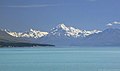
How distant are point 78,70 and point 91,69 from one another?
356cm

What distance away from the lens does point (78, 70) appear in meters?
76.4

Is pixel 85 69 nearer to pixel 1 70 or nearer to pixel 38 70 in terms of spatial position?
pixel 38 70

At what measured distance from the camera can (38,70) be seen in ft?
253

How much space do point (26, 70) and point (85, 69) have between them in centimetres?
1126

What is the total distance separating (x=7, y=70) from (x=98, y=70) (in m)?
16.7

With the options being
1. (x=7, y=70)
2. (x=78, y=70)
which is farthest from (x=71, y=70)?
(x=7, y=70)

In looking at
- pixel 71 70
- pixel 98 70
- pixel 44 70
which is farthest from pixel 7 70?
pixel 98 70

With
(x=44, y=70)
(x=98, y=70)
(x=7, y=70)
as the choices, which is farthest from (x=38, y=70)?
(x=98, y=70)

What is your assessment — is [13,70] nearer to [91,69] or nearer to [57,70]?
[57,70]

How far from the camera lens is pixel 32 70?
7731 centimetres

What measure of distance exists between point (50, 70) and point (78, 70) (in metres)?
5.41

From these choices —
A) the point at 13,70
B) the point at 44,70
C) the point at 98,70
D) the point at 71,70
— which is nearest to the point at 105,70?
the point at 98,70

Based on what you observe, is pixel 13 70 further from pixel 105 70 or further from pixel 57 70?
pixel 105 70

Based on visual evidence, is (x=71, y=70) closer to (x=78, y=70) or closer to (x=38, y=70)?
(x=78, y=70)
